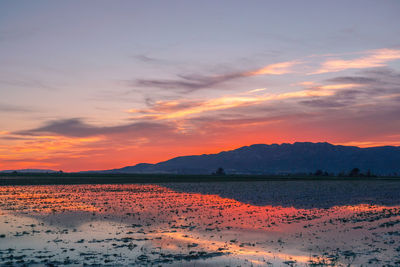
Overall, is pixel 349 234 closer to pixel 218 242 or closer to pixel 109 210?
pixel 218 242

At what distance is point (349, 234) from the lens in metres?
23.5

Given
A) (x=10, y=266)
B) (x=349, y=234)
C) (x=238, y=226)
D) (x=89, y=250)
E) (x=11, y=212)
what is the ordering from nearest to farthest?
(x=10, y=266) < (x=89, y=250) < (x=349, y=234) < (x=238, y=226) < (x=11, y=212)

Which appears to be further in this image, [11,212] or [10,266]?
[11,212]

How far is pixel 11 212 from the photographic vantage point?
3381cm

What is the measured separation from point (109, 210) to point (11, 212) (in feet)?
28.1

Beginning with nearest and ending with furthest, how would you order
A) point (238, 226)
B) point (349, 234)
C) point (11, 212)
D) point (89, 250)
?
1. point (89, 250)
2. point (349, 234)
3. point (238, 226)
4. point (11, 212)

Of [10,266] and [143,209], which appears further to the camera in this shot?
[143,209]

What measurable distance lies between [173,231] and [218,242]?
423 cm

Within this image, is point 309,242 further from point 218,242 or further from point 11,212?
point 11,212

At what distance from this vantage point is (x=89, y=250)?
18906mm

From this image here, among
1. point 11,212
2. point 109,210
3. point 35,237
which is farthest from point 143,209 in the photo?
point 35,237

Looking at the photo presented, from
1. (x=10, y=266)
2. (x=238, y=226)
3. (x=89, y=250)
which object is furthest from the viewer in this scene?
(x=238, y=226)

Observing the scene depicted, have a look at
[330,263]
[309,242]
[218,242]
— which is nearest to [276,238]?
[309,242]

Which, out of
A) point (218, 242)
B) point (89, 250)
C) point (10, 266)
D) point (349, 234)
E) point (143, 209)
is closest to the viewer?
point (10, 266)
